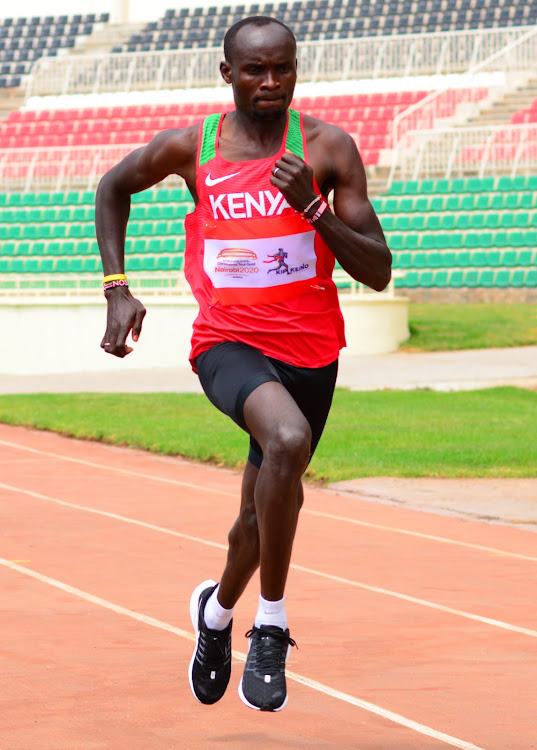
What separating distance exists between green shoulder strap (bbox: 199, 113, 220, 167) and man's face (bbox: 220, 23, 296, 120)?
186 mm

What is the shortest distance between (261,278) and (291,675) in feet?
5.21

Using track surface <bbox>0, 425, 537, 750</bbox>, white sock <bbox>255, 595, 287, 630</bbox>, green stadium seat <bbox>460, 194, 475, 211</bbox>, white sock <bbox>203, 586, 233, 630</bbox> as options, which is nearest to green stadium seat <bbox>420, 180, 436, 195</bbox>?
green stadium seat <bbox>460, 194, 475, 211</bbox>

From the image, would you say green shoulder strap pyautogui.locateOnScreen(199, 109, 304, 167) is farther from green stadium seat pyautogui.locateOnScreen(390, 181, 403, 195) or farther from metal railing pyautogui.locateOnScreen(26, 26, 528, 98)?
metal railing pyautogui.locateOnScreen(26, 26, 528, 98)

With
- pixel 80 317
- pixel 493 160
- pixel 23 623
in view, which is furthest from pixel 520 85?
pixel 23 623

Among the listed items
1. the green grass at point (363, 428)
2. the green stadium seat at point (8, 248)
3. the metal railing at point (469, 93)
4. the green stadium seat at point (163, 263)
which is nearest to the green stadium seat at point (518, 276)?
the metal railing at point (469, 93)

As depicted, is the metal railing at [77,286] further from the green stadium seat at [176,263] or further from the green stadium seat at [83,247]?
the green stadium seat at [83,247]

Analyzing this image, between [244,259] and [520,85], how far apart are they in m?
29.6

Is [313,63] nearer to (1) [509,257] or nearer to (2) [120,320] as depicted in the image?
(1) [509,257]

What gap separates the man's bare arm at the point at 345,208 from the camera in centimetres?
391

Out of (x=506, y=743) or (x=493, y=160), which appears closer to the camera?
(x=506, y=743)

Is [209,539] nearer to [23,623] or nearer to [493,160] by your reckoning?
[23,623]

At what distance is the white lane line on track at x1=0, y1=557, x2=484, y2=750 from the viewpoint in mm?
4176

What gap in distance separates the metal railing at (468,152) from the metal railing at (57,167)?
5.41 meters

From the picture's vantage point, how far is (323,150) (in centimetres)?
423
